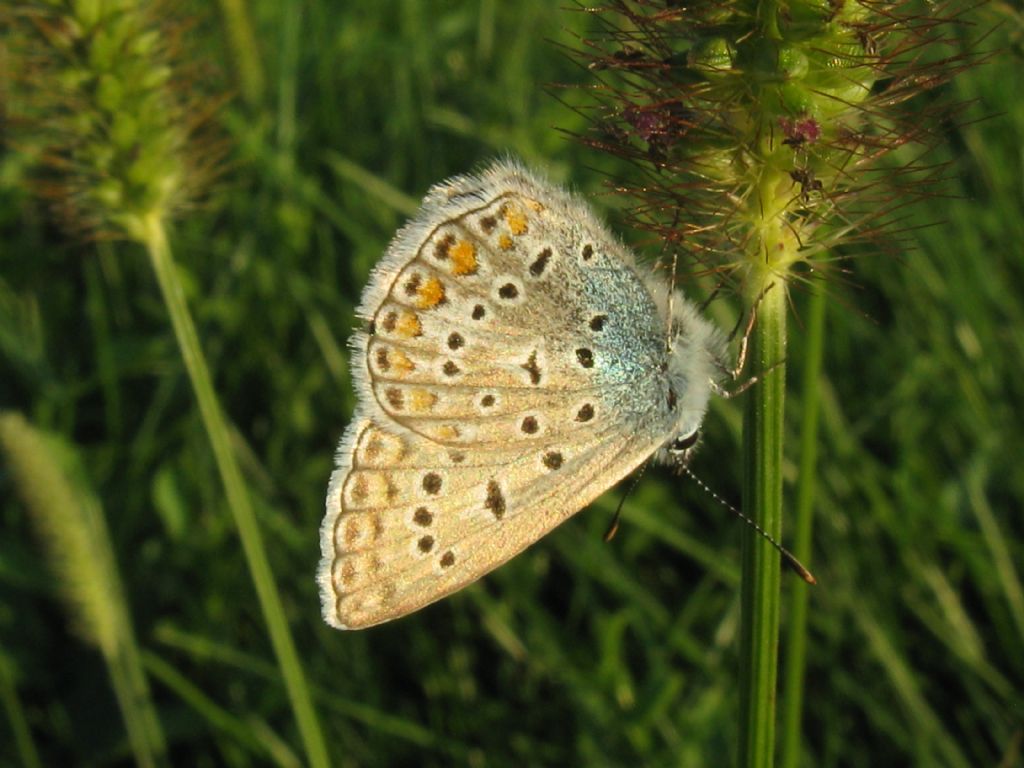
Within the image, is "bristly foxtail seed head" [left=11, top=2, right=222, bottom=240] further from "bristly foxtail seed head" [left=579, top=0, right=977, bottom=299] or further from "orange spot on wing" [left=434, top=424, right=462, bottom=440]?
"bristly foxtail seed head" [left=579, top=0, right=977, bottom=299]

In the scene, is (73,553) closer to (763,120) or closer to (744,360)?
(744,360)

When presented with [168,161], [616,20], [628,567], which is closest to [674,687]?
[628,567]

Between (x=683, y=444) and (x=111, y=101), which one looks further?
(x=111, y=101)

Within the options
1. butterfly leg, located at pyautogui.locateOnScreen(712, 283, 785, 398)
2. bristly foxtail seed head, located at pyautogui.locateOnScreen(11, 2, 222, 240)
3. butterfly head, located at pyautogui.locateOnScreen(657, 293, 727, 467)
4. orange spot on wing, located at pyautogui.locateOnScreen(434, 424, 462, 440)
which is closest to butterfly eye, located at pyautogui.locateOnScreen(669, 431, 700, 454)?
butterfly head, located at pyautogui.locateOnScreen(657, 293, 727, 467)

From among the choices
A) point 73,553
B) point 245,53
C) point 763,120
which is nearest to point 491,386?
point 763,120

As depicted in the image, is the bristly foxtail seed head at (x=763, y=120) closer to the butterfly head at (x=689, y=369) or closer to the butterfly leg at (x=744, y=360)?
the butterfly leg at (x=744, y=360)

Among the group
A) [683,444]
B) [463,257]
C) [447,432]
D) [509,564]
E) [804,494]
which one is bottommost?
[509,564]

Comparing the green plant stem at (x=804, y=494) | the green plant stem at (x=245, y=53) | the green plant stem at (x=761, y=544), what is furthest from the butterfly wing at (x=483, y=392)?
the green plant stem at (x=245, y=53)

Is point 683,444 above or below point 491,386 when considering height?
below
